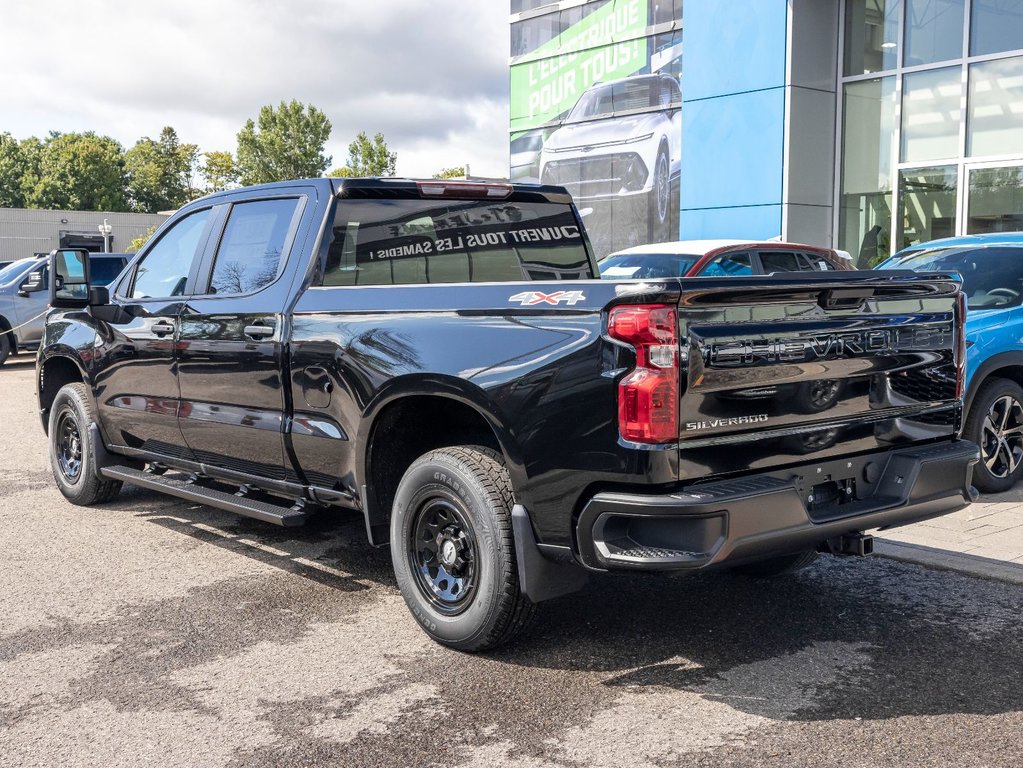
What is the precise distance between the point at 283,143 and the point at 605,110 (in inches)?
1901

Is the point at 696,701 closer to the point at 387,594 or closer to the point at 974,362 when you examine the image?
the point at 387,594

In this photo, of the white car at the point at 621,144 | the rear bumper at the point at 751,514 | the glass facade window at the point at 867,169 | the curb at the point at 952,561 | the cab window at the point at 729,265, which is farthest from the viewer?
the white car at the point at 621,144

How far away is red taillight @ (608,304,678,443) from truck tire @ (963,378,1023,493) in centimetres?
428

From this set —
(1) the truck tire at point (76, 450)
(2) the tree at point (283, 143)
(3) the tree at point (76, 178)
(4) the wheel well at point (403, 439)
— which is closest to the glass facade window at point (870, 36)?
(1) the truck tire at point (76, 450)

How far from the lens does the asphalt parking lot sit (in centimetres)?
348

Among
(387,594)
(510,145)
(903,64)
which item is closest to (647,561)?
(387,594)

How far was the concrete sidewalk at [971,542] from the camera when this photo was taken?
5.48 metres

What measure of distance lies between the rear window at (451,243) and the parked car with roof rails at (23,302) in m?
14.6

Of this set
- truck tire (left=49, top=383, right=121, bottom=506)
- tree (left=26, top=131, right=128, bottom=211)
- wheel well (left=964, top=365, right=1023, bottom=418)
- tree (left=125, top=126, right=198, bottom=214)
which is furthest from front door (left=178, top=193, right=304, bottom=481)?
tree (left=125, top=126, right=198, bottom=214)

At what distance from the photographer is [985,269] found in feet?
25.8

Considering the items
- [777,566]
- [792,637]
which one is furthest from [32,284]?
[792,637]

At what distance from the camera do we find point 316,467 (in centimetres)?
504

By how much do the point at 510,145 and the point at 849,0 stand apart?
9603mm

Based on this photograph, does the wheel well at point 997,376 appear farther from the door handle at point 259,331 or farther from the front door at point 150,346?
the front door at point 150,346
